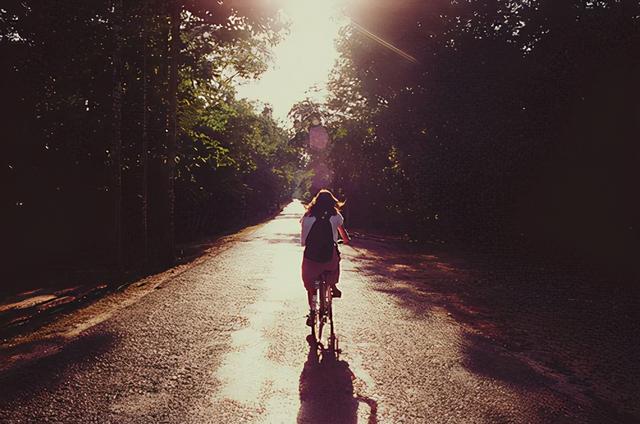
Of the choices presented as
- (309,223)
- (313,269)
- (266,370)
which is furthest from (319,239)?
(266,370)

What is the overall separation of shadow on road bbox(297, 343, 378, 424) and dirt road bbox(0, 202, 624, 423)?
0.02 metres

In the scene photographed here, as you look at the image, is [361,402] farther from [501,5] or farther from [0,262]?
[501,5]

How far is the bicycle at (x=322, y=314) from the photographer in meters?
7.04

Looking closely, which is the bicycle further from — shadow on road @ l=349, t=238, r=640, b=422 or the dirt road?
shadow on road @ l=349, t=238, r=640, b=422

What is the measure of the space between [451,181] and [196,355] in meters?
17.3

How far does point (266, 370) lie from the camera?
601cm

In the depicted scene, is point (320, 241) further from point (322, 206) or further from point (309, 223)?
point (322, 206)

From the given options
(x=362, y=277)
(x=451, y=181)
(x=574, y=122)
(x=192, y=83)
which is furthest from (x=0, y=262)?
(x=574, y=122)

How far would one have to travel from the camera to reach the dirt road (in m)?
4.84

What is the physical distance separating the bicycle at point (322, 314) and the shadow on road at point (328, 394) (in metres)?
0.45

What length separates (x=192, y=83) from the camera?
19.4 m

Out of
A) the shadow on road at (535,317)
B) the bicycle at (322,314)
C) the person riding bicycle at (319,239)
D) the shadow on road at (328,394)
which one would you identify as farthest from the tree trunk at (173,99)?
the shadow on road at (328,394)

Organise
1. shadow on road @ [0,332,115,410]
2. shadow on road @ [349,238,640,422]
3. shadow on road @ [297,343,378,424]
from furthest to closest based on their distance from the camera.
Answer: shadow on road @ [349,238,640,422]
shadow on road @ [0,332,115,410]
shadow on road @ [297,343,378,424]

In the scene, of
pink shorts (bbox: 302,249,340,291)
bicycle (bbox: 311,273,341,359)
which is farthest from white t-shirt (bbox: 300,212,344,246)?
bicycle (bbox: 311,273,341,359)
